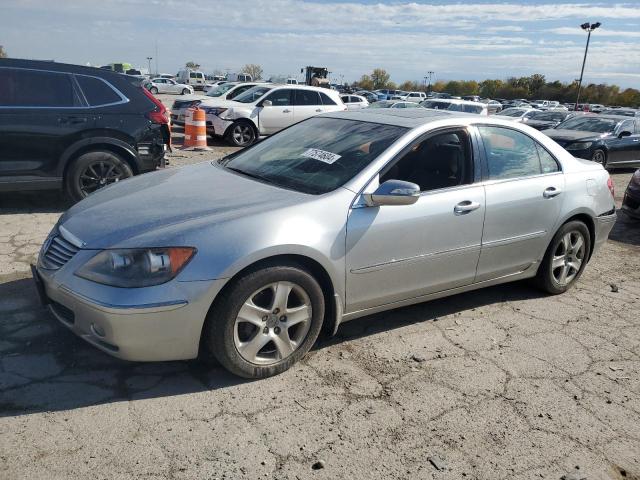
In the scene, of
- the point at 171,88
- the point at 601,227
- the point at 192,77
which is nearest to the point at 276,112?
the point at 601,227

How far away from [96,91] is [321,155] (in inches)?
155

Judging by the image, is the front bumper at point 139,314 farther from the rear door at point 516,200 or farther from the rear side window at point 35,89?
the rear side window at point 35,89

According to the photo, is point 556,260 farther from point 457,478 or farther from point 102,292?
point 102,292

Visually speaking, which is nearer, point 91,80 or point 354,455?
point 354,455

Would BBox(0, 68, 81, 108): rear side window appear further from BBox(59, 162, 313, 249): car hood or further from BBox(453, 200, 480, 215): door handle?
BBox(453, 200, 480, 215): door handle

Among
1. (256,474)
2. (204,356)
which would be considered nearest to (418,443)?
(256,474)

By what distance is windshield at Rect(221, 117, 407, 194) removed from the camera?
3.63 metres

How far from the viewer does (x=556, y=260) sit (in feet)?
15.6

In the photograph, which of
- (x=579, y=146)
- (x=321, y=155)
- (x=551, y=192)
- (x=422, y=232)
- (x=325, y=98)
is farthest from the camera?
(x=325, y=98)

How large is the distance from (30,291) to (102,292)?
69.0 inches

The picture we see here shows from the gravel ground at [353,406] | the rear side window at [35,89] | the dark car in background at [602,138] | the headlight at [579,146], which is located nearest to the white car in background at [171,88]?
the dark car in background at [602,138]

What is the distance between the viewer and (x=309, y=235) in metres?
3.19

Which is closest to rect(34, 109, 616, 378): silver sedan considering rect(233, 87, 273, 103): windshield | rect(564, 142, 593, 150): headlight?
rect(564, 142, 593, 150): headlight

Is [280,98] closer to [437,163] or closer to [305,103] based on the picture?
[305,103]
